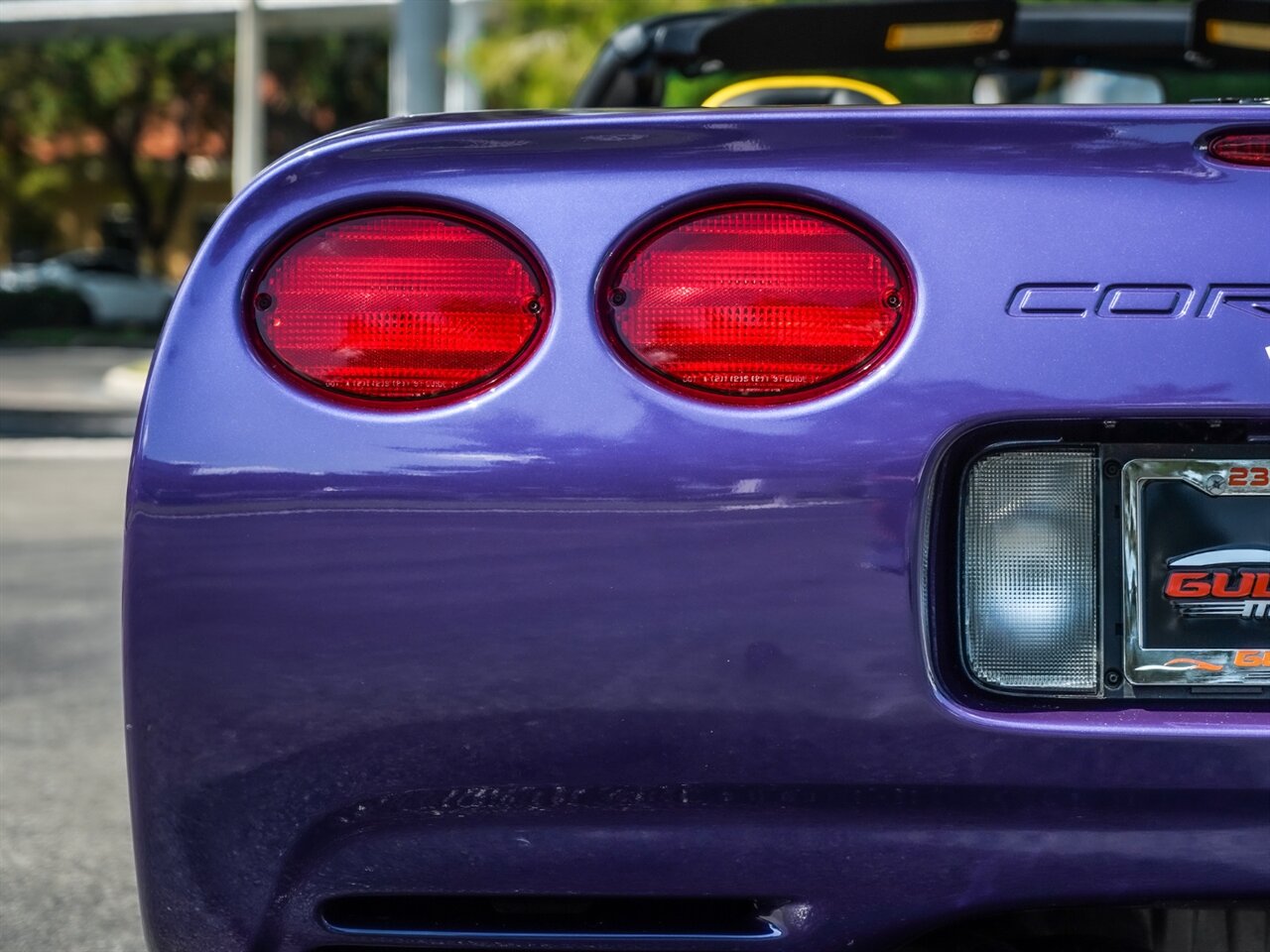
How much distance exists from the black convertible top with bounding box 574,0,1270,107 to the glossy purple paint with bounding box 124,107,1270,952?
3.44ft

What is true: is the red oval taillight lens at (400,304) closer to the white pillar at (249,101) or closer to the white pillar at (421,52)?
the white pillar at (421,52)

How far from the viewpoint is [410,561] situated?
57.1 inches

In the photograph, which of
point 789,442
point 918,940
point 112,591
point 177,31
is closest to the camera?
point 789,442

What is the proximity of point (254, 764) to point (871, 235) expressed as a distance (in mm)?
749

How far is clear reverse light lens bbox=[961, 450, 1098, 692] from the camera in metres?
1.50

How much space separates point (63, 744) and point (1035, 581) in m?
3.22

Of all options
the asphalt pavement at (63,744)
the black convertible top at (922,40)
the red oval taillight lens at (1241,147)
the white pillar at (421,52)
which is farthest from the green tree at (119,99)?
the red oval taillight lens at (1241,147)

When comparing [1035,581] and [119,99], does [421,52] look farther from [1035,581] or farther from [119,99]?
[119,99]

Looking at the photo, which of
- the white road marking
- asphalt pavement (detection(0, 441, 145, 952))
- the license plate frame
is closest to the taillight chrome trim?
the license plate frame

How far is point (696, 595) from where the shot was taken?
1436 mm

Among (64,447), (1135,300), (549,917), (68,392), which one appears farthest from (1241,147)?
(68,392)

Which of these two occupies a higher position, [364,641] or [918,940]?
[364,641]

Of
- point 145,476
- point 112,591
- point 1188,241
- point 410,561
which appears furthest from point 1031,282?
point 112,591

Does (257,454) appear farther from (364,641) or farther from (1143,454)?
(1143,454)
